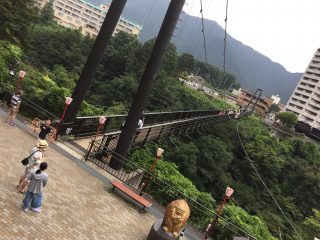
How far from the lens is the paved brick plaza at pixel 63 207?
8570 millimetres

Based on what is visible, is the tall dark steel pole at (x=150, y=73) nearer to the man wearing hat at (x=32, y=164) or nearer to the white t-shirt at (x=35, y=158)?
the man wearing hat at (x=32, y=164)

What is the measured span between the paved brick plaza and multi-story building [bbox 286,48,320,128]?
115333 millimetres

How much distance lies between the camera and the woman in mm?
8922

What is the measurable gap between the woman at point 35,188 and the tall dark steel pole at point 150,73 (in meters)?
5.90

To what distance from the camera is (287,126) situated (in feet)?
308

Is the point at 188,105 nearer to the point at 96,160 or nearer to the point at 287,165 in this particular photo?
the point at 287,165

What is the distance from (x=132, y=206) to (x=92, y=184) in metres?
1.57

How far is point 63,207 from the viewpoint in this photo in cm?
1001

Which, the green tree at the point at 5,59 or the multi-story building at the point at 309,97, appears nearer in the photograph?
the green tree at the point at 5,59

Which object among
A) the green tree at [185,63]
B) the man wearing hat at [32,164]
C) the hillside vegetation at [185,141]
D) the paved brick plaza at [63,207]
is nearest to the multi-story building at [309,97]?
the green tree at [185,63]

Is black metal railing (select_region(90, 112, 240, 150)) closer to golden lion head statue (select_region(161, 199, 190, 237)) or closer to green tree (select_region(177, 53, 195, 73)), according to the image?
golden lion head statue (select_region(161, 199, 190, 237))

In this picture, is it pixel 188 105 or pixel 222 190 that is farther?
pixel 188 105

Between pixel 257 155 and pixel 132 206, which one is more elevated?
pixel 132 206

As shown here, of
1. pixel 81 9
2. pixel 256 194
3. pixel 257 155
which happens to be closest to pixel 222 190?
pixel 256 194
